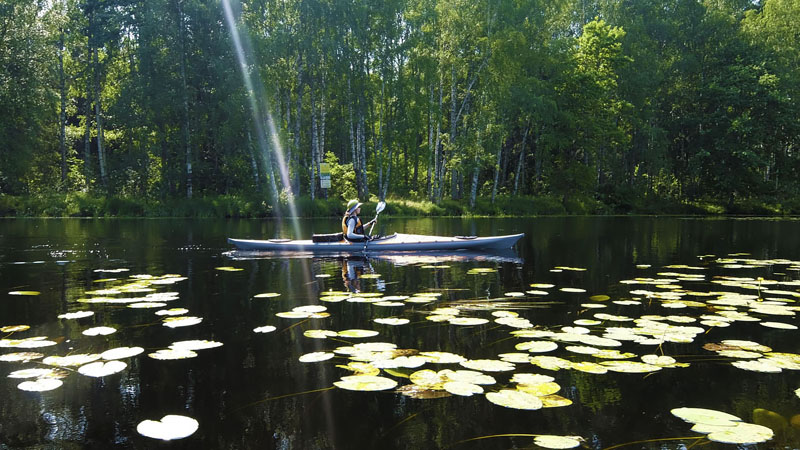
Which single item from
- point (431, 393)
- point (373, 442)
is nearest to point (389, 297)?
point (431, 393)

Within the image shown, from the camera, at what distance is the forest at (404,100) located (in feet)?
90.7

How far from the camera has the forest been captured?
90.7 ft

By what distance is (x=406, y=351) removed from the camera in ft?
14.8

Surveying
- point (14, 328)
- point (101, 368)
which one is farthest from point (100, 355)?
point (14, 328)

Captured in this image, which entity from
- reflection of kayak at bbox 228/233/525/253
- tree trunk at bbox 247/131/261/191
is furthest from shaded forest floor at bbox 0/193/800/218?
reflection of kayak at bbox 228/233/525/253

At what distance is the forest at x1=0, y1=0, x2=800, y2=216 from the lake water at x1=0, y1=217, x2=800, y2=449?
19357 millimetres

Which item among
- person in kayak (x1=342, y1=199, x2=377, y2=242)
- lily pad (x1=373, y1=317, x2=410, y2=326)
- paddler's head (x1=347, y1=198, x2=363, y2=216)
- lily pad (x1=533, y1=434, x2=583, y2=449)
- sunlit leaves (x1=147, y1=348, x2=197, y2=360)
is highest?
paddler's head (x1=347, y1=198, x2=363, y2=216)

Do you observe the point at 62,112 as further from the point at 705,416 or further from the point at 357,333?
the point at 705,416

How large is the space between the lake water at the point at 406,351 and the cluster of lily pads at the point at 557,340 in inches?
1.1

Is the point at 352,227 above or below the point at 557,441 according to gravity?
above

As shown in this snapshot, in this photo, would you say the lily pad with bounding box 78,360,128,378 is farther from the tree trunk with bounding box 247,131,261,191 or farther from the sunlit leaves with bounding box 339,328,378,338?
the tree trunk with bounding box 247,131,261,191

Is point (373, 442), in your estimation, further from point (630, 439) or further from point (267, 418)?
point (630, 439)

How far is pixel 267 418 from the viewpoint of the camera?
3361 mm

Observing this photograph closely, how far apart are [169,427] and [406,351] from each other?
76.0 inches
